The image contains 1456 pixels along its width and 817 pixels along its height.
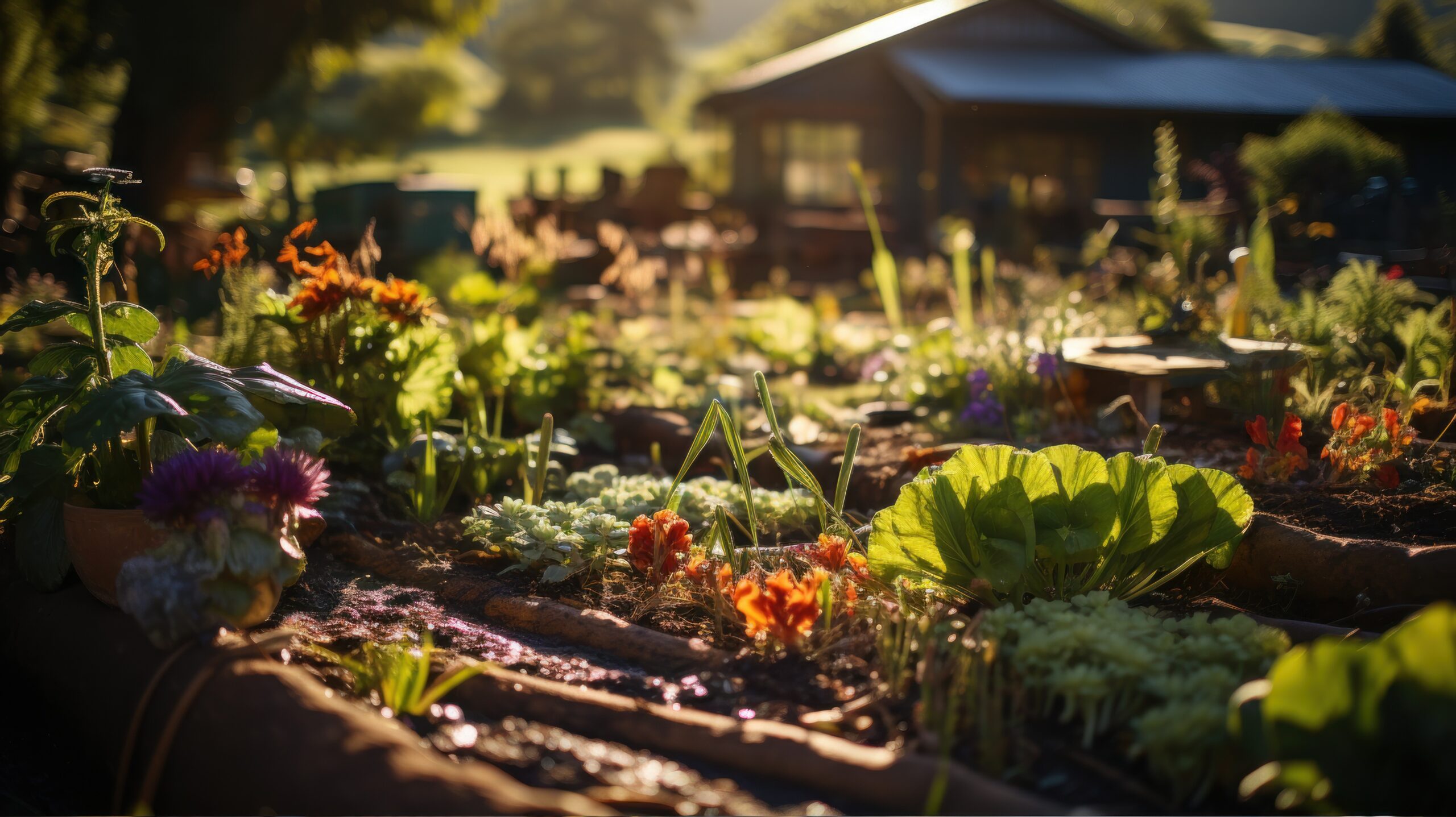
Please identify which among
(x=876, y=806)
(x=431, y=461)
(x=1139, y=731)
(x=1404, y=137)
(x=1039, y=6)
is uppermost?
(x=1039, y=6)

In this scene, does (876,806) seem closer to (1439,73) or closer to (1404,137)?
(1404,137)

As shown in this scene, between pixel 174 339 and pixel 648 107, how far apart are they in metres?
56.8

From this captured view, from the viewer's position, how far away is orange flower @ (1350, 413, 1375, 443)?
8.86 feet

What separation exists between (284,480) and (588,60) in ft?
203

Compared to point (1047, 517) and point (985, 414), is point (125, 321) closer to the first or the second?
point (1047, 517)

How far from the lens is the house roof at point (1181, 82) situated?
10.9 metres

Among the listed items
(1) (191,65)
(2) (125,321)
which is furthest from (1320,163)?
(1) (191,65)

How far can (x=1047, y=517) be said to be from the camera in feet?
7.05

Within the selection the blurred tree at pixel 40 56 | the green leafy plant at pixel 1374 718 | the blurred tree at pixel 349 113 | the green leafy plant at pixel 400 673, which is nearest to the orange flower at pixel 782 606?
the green leafy plant at pixel 400 673

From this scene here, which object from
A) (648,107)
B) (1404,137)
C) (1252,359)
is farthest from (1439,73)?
(648,107)

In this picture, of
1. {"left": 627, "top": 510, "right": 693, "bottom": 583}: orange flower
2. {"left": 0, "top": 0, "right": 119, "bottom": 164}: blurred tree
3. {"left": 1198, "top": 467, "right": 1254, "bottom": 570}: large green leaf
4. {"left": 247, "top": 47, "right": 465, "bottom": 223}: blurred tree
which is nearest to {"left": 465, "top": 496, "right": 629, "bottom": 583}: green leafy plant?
{"left": 627, "top": 510, "right": 693, "bottom": 583}: orange flower

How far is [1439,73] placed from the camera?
37.0 feet

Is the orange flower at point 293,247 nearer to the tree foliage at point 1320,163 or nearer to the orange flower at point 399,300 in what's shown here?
the orange flower at point 399,300

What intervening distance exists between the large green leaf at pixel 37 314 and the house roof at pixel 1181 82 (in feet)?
36.8
